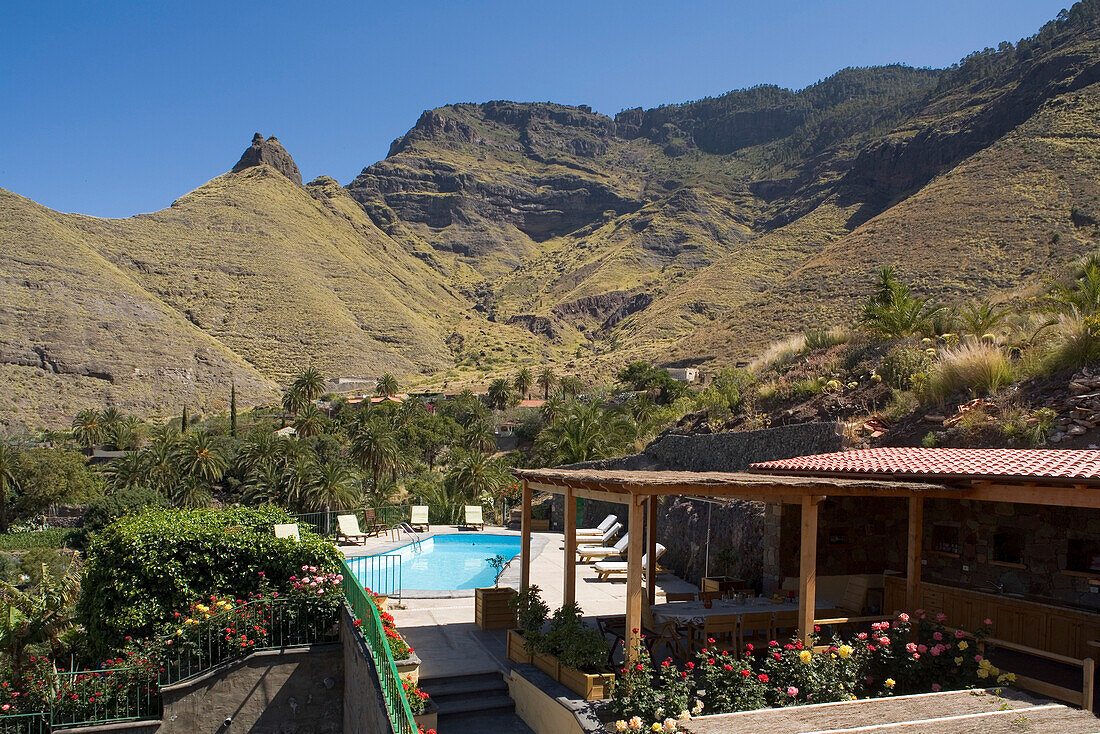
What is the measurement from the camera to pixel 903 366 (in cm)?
1622

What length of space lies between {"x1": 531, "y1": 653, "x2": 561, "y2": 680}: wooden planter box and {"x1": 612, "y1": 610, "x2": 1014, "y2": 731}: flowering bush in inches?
44.4

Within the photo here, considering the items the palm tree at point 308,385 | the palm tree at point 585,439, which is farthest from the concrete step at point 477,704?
the palm tree at point 308,385

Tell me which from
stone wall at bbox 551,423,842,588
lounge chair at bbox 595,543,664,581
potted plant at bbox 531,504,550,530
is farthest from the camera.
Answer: potted plant at bbox 531,504,550,530

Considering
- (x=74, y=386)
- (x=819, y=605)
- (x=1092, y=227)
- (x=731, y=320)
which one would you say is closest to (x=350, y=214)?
(x=74, y=386)

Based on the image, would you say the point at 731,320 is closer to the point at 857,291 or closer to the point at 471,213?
the point at 857,291

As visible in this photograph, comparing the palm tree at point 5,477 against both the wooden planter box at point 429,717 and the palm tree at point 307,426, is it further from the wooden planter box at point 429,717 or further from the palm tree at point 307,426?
the wooden planter box at point 429,717

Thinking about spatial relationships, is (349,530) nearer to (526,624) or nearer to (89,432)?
(526,624)

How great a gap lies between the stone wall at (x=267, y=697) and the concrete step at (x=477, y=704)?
7.56 feet

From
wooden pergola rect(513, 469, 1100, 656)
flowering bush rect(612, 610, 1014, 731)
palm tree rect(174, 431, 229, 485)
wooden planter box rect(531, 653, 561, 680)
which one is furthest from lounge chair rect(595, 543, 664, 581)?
palm tree rect(174, 431, 229, 485)

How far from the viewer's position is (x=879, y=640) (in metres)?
7.85

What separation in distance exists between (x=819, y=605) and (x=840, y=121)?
126542 mm

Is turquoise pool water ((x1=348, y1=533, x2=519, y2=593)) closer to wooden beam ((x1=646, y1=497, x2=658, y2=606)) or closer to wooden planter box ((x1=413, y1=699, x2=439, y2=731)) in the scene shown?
wooden beam ((x1=646, y1=497, x2=658, y2=606))

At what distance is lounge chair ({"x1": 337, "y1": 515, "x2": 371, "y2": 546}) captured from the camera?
20750 mm

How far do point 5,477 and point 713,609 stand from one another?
137 feet
